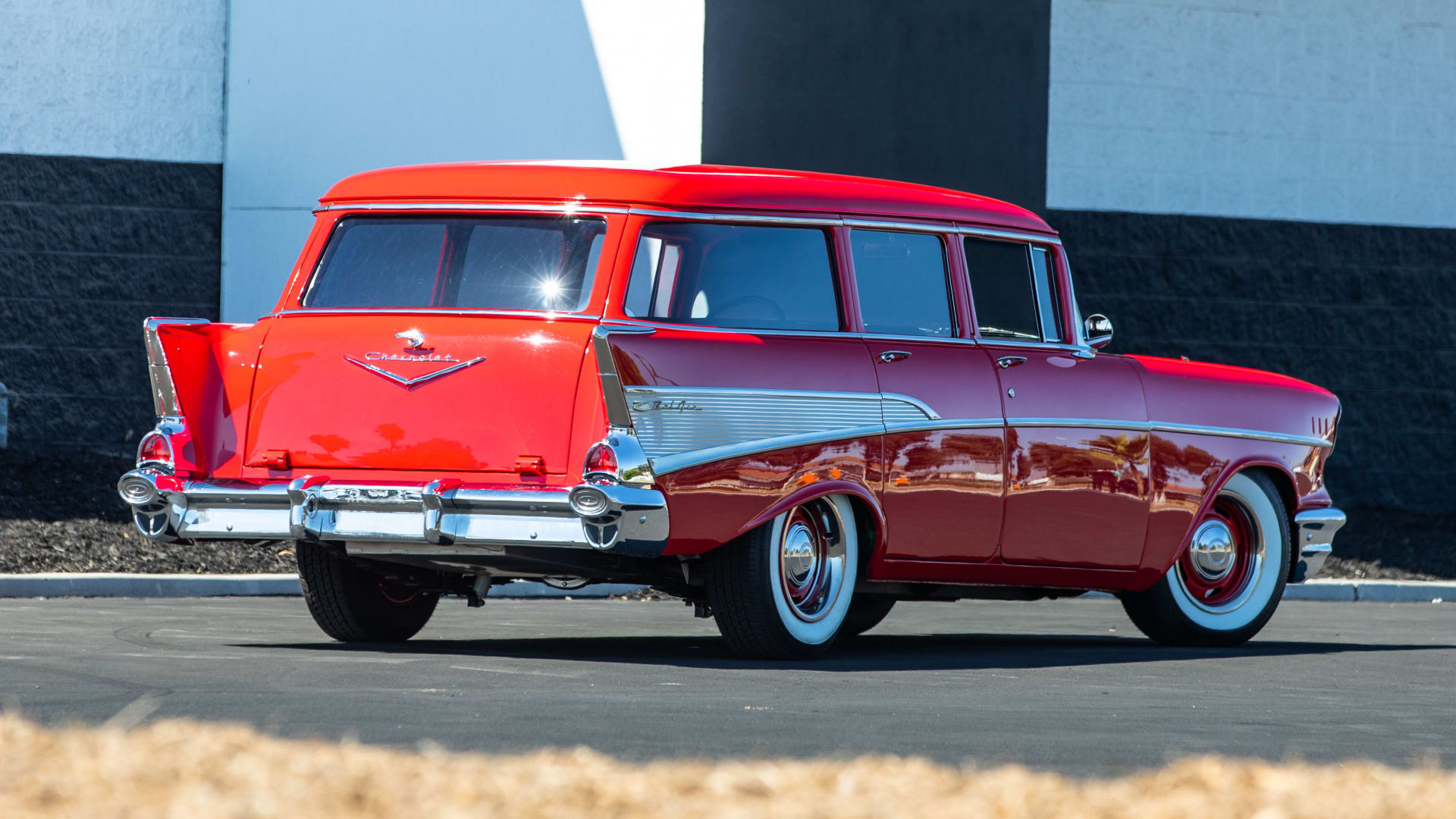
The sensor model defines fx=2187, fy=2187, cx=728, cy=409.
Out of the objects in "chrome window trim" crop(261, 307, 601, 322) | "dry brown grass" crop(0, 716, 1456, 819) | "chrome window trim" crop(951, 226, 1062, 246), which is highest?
"chrome window trim" crop(951, 226, 1062, 246)

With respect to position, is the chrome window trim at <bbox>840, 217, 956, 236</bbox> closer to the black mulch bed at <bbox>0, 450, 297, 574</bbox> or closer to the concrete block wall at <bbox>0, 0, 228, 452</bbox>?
the black mulch bed at <bbox>0, 450, 297, 574</bbox>

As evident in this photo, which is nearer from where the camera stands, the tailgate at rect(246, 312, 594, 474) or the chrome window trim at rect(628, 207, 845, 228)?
the tailgate at rect(246, 312, 594, 474)

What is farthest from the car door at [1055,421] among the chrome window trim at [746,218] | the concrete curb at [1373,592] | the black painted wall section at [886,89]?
the black painted wall section at [886,89]

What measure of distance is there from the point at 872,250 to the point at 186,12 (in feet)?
34.8

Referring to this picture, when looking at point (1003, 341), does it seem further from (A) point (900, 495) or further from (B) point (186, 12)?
(B) point (186, 12)

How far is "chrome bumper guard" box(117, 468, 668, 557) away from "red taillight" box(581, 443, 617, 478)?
0.09m

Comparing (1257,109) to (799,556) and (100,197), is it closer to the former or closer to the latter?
(100,197)

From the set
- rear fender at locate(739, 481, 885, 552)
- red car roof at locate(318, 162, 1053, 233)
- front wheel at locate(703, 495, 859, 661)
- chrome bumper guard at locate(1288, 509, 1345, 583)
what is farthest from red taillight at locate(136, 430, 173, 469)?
chrome bumper guard at locate(1288, 509, 1345, 583)

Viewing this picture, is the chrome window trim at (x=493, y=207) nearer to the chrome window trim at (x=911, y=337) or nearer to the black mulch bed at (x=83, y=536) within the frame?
the chrome window trim at (x=911, y=337)

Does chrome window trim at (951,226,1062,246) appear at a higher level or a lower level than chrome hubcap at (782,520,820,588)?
higher

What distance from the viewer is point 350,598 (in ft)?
31.1

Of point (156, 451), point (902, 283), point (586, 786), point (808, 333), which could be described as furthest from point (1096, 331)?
point (586, 786)

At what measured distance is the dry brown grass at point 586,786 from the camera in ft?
14.4

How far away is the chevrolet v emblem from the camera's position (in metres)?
8.48
